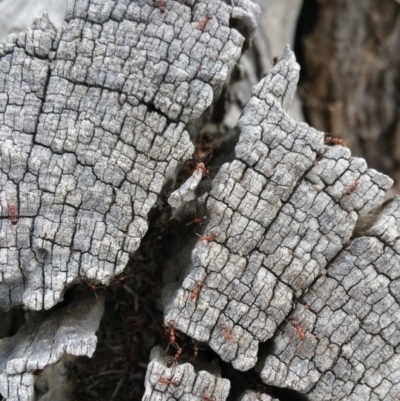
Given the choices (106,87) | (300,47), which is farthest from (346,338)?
(300,47)

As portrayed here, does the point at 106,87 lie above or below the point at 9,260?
above

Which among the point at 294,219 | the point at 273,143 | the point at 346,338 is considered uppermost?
the point at 273,143

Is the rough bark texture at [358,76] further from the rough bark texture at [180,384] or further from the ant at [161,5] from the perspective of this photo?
the rough bark texture at [180,384]

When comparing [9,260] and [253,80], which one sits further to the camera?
[253,80]

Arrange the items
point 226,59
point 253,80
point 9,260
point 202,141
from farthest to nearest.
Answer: point 253,80 → point 202,141 → point 226,59 → point 9,260

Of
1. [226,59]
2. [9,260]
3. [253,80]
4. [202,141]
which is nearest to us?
[9,260]

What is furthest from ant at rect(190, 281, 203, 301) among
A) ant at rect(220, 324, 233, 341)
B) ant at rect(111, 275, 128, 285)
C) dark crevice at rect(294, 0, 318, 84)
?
dark crevice at rect(294, 0, 318, 84)

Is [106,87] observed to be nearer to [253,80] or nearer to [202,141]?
[202,141]

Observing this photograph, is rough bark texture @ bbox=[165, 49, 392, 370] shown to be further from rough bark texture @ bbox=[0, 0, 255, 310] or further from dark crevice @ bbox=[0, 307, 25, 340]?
dark crevice @ bbox=[0, 307, 25, 340]

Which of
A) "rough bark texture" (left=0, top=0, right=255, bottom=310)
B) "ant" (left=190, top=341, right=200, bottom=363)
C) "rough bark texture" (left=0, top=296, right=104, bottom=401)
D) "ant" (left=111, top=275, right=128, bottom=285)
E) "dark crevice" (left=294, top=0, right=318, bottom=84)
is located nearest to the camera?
"rough bark texture" (left=0, top=296, right=104, bottom=401)
